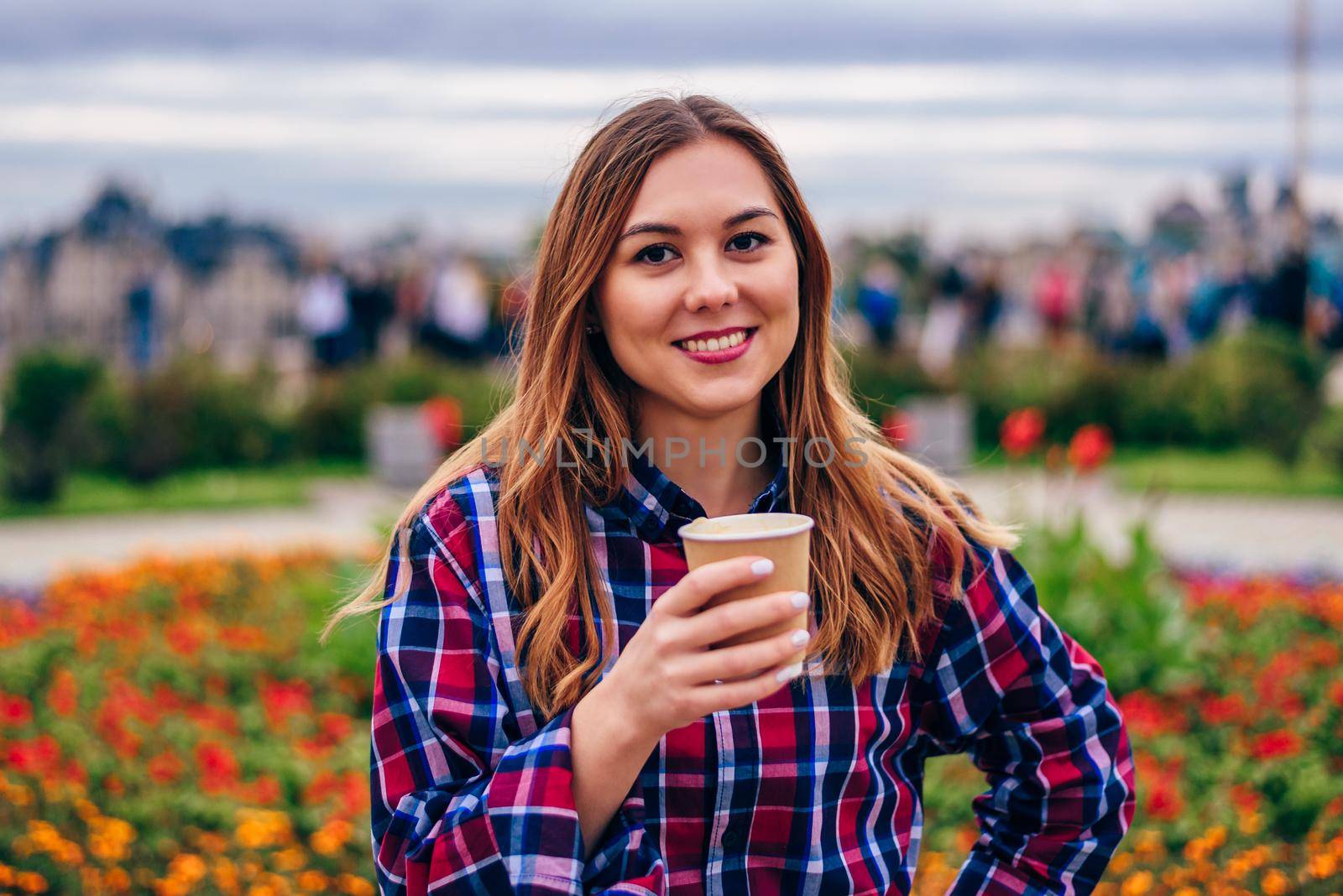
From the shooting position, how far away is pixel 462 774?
156cm

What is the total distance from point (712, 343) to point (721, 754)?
1.70 ft

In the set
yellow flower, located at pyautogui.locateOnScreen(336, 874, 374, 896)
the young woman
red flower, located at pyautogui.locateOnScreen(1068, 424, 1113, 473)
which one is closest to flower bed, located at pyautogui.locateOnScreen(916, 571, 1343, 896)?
red flower, located at pyautogui.locateOnScreen(1068, 424, 1113, 473)

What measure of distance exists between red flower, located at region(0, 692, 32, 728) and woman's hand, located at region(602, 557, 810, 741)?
3805 millimetres

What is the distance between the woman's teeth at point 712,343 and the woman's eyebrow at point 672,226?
0.45 ft

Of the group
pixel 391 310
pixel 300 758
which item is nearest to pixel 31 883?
pixel 300 758

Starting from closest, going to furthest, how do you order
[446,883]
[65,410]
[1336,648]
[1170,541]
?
[446,883] < [1336,648] < [1170,541] < [65,410]

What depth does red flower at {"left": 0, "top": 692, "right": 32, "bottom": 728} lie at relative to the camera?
14.7 ft

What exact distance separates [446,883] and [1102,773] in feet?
3.07

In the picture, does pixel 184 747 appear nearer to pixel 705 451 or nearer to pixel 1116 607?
pixel 705 451

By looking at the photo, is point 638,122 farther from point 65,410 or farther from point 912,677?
point 65,410

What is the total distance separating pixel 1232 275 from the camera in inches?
649

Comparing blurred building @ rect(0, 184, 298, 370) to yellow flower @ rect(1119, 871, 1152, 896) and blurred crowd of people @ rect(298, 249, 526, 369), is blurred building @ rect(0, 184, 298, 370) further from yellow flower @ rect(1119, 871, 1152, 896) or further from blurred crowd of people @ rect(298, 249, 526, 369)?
yellow flower @ rect(1119, 871, 1152, 896)

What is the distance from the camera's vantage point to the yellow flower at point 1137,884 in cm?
327

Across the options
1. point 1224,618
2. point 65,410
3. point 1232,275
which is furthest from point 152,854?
point 1232,275
